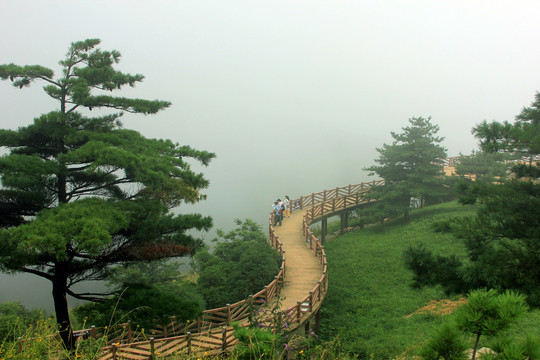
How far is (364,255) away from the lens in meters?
23.1

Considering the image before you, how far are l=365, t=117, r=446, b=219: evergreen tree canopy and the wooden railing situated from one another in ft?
15.7

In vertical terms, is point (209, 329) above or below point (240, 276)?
above

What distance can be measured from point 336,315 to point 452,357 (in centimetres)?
1388

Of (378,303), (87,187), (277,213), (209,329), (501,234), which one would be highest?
(87,187)

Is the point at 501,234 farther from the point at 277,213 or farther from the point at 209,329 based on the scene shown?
the point at 277,213

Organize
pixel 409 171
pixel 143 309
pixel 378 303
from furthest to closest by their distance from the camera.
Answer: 1. pixel 409 171
2. pixel 378 303
3. pixel 143 309

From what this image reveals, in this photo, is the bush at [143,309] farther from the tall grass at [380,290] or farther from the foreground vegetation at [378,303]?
the tall grass at [380,290]

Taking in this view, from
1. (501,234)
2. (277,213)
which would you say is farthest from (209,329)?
(277,213)

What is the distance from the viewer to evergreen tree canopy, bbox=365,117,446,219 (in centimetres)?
2598

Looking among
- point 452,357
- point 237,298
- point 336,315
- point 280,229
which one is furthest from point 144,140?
point 280,229

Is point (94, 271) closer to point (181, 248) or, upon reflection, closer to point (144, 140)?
point (181, 248)

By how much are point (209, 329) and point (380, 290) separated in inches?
560

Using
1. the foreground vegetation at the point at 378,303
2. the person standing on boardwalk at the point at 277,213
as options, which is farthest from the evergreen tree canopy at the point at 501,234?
the person standing on boardwalk at the point at 277,213

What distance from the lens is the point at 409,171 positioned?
88.7 feet
